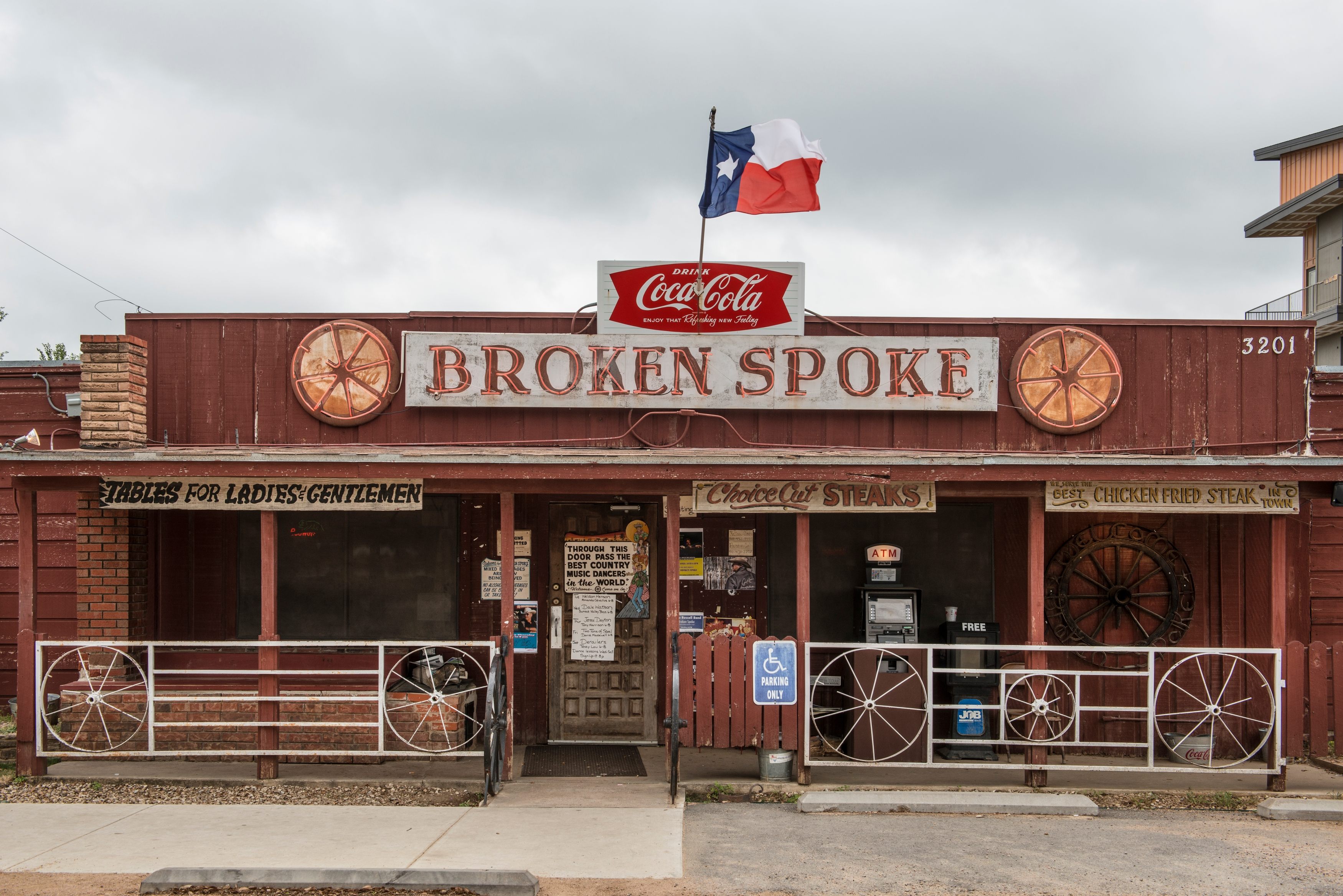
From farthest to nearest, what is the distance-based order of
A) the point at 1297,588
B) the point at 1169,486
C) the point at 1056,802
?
the point at 1297,588
the point at 1169,486
the point at 1056,802

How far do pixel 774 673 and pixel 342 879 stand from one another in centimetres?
356

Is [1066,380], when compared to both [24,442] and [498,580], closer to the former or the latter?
[498,580]

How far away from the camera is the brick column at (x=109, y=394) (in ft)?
29.5

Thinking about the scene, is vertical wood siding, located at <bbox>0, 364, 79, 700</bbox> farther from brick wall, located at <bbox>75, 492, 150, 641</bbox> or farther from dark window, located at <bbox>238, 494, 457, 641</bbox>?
dark window, located at <bbox>238, 494, 457, 641</bbox>

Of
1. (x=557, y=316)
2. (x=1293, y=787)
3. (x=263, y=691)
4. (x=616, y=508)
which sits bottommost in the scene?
(x=1293, y=787)

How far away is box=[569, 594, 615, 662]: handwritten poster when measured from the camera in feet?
32.6

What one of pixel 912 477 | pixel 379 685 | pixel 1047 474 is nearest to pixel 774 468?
pixel 912 477

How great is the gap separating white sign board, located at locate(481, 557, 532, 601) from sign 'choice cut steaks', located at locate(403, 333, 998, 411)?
1592mm

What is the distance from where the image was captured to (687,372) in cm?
952

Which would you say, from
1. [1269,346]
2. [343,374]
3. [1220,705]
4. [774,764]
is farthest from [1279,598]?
[343,374]

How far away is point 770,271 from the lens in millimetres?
9508

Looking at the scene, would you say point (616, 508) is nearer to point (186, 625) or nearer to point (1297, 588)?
point (186, 625)

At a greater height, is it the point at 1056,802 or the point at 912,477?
the point at 912,477

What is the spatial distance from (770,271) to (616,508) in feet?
9.01
